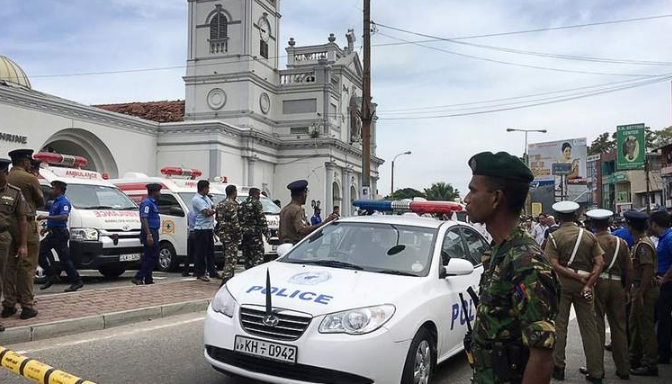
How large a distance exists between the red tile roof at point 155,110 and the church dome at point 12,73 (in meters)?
9.99

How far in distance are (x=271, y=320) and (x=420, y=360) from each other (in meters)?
1.24

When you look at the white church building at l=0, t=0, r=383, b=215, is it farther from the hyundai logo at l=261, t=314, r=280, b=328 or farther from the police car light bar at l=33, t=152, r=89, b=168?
the hyundai logo at l=261, t=314, r=280, b=328

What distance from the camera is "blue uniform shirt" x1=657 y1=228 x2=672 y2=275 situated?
599 centimetres

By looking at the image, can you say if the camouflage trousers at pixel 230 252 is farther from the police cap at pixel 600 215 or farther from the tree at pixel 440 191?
the tree at pixel 440 191

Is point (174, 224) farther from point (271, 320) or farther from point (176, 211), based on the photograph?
point (271, 320)

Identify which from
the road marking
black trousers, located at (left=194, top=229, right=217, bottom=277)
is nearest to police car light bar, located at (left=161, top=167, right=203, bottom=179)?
black trousers, located at (left=194, top=229, right=217, bottom=277)

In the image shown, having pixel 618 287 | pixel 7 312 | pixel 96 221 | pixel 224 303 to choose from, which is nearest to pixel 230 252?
pixel 96 221

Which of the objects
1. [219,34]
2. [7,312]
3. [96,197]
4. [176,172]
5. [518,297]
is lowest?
[7,312]

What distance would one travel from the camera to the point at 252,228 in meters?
10.1

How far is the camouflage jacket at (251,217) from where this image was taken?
10062 millimetres

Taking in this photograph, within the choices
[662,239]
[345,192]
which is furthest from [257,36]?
[662,239]

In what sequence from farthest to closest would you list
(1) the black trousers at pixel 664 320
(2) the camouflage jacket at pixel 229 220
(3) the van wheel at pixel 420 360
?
(2) the camouflage jacket at pixel 229 220 → (1) the black trousers at pixel 664 320 → (3) the van wheel at pixel 420 360

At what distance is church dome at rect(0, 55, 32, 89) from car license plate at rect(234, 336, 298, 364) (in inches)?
1123

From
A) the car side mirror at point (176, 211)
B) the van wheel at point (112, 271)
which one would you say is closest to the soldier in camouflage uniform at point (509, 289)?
the van wheel at point (112, 271)
